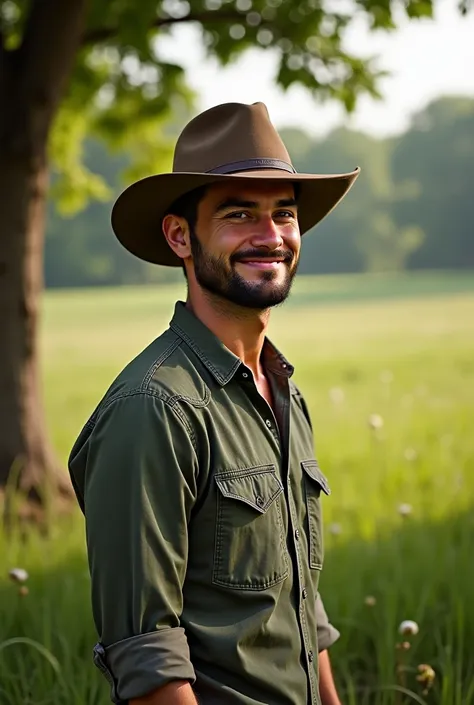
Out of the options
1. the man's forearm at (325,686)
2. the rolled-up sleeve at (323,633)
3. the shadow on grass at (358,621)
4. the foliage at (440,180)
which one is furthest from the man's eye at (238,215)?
the foliage at (440,180)

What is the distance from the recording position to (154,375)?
1.94m

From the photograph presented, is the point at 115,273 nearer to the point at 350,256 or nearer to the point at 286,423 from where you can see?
the point at 350,256

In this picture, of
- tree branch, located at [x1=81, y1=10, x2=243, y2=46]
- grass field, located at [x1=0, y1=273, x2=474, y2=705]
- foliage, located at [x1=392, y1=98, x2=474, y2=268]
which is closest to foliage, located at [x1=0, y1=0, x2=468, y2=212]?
tree branch, located at [x1=81, y1=10, x2=243, y2=46]

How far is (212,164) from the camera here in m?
2.17

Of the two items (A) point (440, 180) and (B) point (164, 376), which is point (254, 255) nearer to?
(B) point (164, 376)

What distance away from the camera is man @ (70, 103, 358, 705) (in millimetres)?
1828

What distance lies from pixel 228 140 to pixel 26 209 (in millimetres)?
4125

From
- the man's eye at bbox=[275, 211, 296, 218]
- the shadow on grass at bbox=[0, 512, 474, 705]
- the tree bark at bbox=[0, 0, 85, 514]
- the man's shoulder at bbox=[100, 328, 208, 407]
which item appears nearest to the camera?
the man's shoulder at bbox=[100, 328, 208, 407]

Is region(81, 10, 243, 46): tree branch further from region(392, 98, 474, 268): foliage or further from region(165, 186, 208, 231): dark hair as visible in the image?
region(392, 98, 474, 268): foliage

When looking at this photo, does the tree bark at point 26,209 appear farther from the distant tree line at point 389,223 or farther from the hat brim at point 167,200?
the distant tree line at point 389,223

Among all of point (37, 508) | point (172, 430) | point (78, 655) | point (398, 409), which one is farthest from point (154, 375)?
point (398, 409)

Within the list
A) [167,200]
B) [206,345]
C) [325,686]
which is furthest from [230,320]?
[325,686]

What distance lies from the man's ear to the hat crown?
12 centimetres

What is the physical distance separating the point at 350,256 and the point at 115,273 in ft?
54.4
